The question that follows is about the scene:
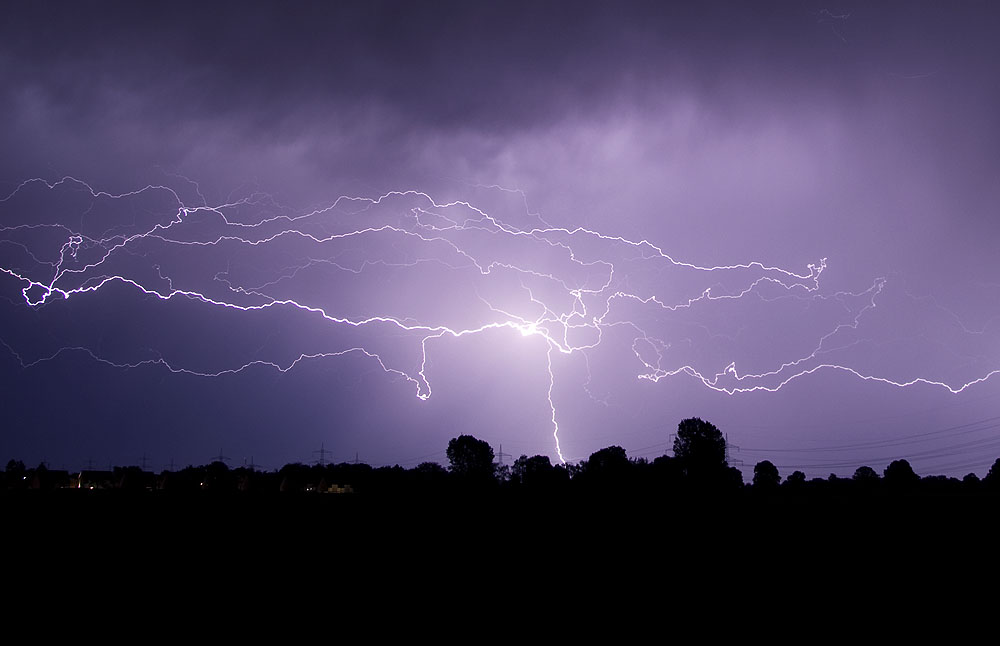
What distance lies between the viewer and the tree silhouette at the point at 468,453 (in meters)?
70.6

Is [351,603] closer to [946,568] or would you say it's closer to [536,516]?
[536,516]

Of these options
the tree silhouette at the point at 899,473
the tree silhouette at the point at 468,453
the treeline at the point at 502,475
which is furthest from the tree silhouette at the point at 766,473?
the tree silhouette at the point at 468,453

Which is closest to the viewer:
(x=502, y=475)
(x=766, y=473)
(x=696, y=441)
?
(x=696, y=441)

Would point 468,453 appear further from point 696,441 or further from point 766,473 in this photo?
point 766,473

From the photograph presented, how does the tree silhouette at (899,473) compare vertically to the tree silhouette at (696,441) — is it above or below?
below

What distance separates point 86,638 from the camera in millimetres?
5051

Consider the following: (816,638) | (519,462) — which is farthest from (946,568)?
(519,462)

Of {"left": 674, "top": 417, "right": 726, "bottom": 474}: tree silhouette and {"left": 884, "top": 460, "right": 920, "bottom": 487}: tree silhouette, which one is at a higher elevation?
{"left": 674, "top": 417, "right": 726, "bottom": 474}: tree silhouette

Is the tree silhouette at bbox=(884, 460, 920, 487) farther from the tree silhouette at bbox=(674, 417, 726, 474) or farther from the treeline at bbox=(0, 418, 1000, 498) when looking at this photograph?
the tree silhouette at bbox=(674, 417, 726, 474)

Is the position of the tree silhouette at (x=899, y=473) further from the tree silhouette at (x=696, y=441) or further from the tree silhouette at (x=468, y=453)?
the tree silhouette at (x=468, y=453)

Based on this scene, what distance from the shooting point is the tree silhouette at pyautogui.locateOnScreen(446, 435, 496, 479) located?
232ft

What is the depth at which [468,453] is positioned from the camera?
7206 cm

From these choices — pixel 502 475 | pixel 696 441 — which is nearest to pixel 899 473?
pixel 696 441

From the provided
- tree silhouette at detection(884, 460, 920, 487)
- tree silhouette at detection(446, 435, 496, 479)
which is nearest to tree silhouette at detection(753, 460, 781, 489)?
tree silhouette at detection(884, 460, 920, 487)
